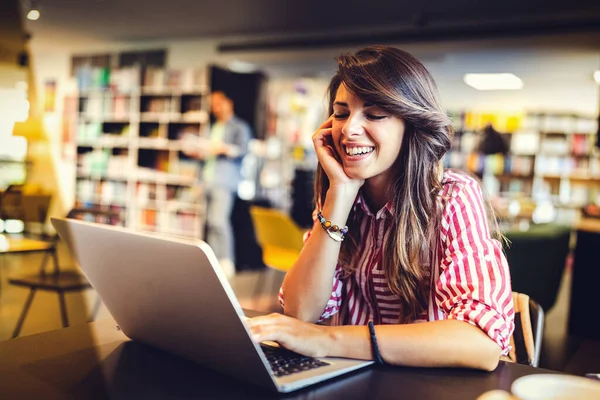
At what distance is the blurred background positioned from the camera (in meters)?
3.38

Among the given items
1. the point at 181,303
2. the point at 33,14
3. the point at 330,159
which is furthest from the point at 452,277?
the point at 33,14

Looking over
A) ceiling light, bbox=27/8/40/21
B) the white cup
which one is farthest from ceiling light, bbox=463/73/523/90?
the white cup

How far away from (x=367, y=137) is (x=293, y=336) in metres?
0.47

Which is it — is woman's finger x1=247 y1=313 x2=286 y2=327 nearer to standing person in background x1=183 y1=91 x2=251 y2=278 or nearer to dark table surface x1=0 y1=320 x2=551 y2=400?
dark table surface x1=0 y1=320 x2=551 y2=400

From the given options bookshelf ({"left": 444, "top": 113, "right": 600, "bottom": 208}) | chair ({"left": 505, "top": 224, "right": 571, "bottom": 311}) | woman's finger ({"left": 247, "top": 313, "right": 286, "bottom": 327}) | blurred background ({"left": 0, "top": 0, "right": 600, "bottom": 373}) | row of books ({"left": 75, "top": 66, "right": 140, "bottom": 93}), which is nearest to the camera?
woman's finger ({"left": 247, "top": 313, "right": 286, "bottom": 327})

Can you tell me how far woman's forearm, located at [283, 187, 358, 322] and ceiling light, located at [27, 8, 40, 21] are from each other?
2960 millimetres

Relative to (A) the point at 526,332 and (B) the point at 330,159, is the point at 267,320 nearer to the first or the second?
(B) the point at 330,159

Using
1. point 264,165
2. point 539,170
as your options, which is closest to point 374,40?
point 264,165

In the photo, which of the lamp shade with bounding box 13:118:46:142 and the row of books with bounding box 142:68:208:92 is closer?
the lamp shade with bounding box 13:118:46:142

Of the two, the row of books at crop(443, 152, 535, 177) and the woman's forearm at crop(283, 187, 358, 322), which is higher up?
the row of books at crop(443, 152, 535, 177)

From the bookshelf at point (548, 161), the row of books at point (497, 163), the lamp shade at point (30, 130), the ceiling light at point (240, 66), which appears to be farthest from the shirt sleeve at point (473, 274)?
the row of books at point (497, 163)

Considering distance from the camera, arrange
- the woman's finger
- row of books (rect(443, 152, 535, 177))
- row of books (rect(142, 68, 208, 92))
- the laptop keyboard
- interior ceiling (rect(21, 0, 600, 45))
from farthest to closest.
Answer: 1. row of books (rect(443, 152, 535, 177))
2. row of books (rect(142, 68, 208, 92))
3. interior ceiling (rect(21, 0, 600, 45))
4. the woman's finger
5. the laptop keyboard

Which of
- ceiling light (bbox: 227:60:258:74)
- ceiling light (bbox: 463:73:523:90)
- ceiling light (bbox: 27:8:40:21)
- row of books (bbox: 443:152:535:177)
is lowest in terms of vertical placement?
row of books (bbox: 443:152:535:177)

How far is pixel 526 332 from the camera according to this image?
1.23 meters
